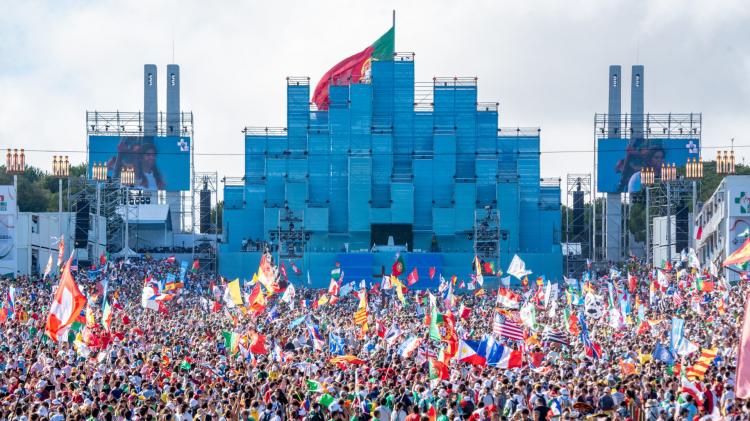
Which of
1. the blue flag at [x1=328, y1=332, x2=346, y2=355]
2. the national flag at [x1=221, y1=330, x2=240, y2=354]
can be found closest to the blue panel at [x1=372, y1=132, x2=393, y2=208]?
the national flag at [x1=221, y1=330, x2=240, y2=354]

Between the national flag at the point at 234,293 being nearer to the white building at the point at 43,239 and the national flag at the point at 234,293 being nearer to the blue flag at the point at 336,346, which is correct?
the blue flag at the point at 336,346

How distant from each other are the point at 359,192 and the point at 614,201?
16430 mm

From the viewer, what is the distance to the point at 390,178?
8750 cm

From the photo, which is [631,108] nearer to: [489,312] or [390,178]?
[390,178]

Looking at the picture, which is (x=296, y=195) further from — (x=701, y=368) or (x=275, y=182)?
(x=701, y=368)

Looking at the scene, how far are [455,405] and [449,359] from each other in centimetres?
809

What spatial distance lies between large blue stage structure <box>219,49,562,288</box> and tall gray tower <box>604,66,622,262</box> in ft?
12.3

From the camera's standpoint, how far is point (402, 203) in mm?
86250

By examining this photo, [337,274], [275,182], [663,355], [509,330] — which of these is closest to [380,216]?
[275,182]

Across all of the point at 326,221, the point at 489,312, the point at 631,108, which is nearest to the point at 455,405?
the point at 489,312

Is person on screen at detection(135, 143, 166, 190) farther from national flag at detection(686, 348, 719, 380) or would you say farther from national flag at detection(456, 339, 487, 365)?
national flag at detection(686, 348, 719, 380)

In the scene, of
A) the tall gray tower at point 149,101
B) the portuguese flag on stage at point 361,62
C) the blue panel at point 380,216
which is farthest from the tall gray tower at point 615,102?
the tall gray tower at point 149,101

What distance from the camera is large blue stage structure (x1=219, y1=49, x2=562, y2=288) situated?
86.4 metres

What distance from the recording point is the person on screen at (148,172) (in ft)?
297
